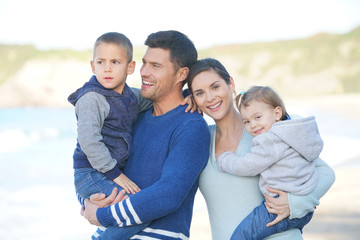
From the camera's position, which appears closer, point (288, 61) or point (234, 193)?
point (234, 193)

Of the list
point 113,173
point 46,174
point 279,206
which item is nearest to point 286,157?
point 279,206

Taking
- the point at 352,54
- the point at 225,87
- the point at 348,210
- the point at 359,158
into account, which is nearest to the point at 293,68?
the point at 352,54

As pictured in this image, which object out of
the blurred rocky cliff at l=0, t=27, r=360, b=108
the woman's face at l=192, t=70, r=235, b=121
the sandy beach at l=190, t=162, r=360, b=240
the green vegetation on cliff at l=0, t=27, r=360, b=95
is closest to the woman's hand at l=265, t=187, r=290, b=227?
the woman's face at l=192, t=70, r=235, b=121

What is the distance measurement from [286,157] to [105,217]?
3.48 ft

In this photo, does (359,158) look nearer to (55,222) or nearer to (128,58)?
(55,222)

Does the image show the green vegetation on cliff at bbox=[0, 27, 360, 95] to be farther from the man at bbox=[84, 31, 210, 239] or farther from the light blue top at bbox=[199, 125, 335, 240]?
the light blue top at bbox=[199, 125, 335, 240]

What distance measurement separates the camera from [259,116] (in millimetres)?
2678

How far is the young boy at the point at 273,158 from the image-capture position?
253 centimetres

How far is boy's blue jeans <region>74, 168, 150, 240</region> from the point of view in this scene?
8.72 ft

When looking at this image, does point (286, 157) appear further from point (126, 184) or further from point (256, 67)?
point (256, 67)

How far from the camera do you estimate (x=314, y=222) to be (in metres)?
5.92

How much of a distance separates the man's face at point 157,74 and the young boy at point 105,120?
0.14m

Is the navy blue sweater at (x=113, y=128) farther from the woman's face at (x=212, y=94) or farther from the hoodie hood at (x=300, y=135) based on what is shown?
the hoodie hood at (x=300, y=135)

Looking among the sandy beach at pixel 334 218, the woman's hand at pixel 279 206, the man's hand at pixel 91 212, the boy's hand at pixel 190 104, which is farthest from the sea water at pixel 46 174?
the woman's hand at pixel 279 206
